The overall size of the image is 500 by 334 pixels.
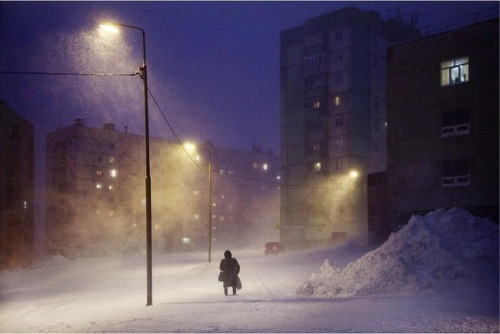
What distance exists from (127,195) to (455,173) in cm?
5527

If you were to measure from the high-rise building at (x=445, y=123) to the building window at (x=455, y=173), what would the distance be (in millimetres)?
54

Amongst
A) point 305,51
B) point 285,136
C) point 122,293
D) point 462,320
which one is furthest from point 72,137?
point 462,320

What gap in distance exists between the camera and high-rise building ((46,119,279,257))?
69.8 m

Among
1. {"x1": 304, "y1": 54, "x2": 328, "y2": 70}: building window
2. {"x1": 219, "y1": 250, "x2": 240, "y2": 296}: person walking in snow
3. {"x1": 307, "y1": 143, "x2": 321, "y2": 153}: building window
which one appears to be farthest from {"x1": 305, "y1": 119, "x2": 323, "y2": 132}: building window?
{"x1": 219, "y1": 250, "x2": 240, "y2": 296}: person walking in snow

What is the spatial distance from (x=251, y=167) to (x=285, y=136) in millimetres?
33153

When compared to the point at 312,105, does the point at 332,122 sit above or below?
below

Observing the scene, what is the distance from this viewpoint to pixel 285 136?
6944cm

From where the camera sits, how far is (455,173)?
97.5 feet

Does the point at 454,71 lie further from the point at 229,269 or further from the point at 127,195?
the point at 127,195

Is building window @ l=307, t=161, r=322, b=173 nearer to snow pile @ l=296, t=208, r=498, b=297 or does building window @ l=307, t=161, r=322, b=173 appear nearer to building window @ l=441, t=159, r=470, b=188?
building window @ l=441, t=159, r=470, b=188

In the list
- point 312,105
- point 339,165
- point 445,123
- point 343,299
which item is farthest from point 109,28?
point 312,105

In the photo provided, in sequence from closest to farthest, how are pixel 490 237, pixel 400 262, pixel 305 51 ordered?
pixel 400 262, pixel 490 237, pixel 305 51

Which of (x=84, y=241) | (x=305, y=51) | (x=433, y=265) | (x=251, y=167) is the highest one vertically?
(x=305, y=51)

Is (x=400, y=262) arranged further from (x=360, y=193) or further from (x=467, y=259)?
(x=360, y=193)
